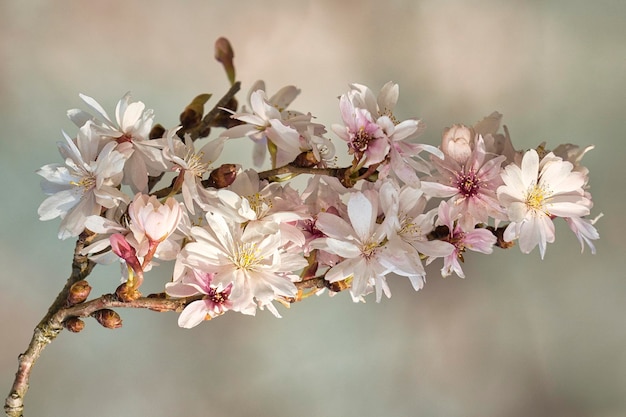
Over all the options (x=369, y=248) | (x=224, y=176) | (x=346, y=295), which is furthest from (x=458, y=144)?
(x=346, y=295)

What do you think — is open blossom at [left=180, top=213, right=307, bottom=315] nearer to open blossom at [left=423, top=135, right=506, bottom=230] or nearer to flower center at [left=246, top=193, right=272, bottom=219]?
flower center at [left=246, top=193, right=272, bottom=219]

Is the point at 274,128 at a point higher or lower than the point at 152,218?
higher

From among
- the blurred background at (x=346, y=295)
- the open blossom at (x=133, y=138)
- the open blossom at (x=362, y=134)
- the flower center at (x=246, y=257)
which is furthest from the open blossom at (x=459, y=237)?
the blurred background at (x=346, y=295)

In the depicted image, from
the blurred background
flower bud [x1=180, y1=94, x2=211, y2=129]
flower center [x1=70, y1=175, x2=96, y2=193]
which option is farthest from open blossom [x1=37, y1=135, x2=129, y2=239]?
the blurred background

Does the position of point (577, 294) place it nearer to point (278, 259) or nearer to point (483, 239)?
point (483, 239)

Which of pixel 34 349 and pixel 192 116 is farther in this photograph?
pixel 192 116

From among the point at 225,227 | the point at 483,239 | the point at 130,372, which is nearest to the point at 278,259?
the point at 225,227

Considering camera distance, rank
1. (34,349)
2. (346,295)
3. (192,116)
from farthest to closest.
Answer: (346,295)
(192,116)
(34,349)

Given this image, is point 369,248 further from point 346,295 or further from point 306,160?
point 346,295
